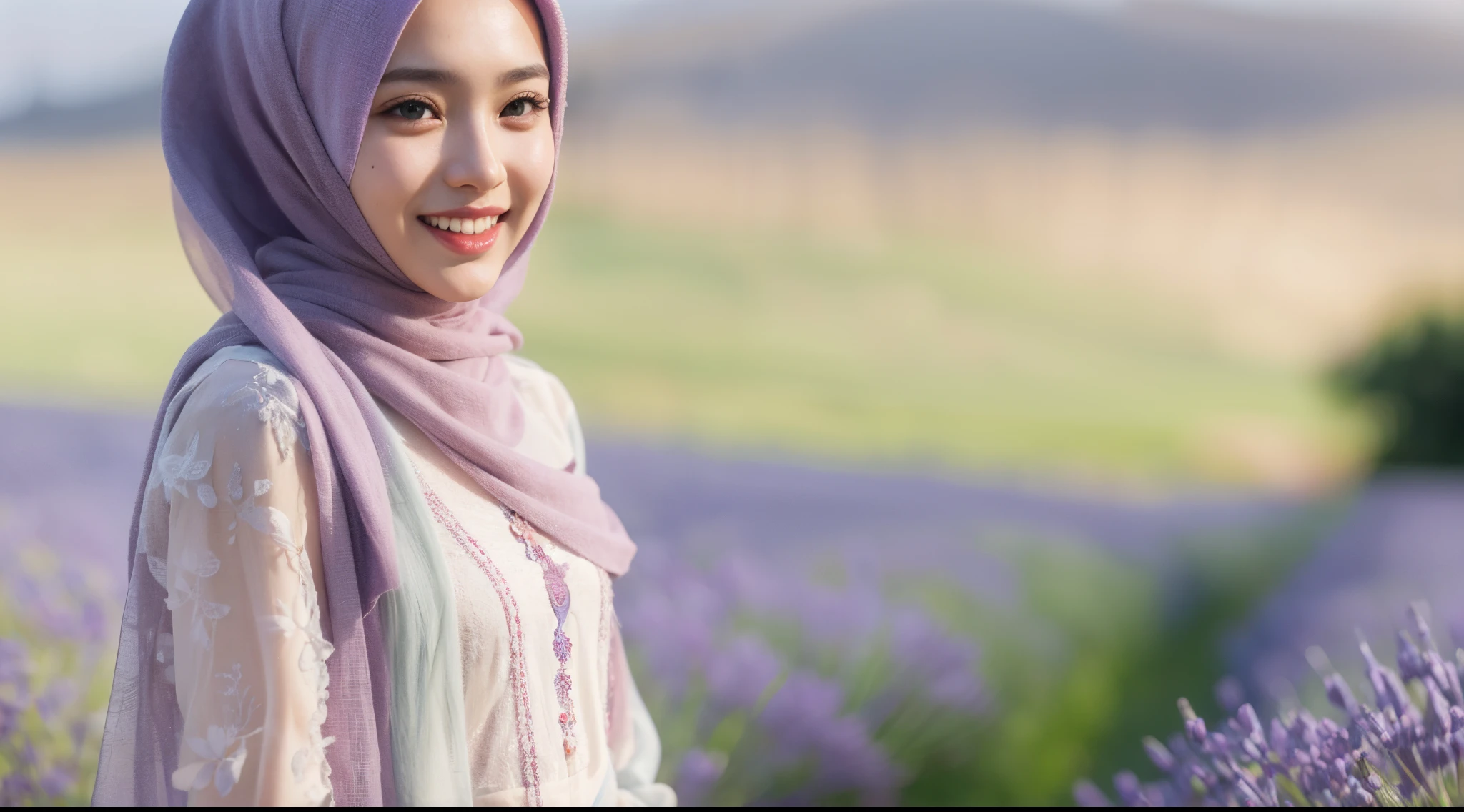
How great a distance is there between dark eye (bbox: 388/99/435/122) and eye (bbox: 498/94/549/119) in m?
0.07

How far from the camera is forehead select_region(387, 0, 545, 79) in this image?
899 mm

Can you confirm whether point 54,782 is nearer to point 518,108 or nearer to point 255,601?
point 255,601

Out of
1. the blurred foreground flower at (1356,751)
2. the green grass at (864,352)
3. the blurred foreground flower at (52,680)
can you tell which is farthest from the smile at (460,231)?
the green grass at (864,352)

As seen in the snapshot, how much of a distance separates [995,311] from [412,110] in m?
2.69

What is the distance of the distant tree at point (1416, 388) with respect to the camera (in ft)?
11.7

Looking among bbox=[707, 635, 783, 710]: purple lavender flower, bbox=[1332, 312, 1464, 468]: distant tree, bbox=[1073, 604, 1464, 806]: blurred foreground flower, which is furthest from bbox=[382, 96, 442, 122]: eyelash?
bbox=[1332, 312, 1464, 468]: distant tree

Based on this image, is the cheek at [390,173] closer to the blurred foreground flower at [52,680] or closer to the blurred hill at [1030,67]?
the blurred foreground flower at [52,680]

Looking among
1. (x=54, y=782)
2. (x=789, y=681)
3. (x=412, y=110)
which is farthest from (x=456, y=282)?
(x=789, y=681)

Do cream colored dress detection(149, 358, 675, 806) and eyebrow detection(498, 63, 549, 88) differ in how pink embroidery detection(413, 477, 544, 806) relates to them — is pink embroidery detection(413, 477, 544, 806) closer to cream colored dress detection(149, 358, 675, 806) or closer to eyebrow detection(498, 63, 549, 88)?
cream colored dress detection(149, 358, 675, 806)

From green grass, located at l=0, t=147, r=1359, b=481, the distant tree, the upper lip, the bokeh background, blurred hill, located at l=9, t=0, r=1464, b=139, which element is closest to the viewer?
the upper lip

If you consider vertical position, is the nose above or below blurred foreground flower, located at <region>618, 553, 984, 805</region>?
above

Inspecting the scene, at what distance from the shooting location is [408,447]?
0.97 meters

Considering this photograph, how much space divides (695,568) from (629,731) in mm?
1139

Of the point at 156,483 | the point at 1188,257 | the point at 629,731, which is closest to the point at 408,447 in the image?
the point at 156,483
